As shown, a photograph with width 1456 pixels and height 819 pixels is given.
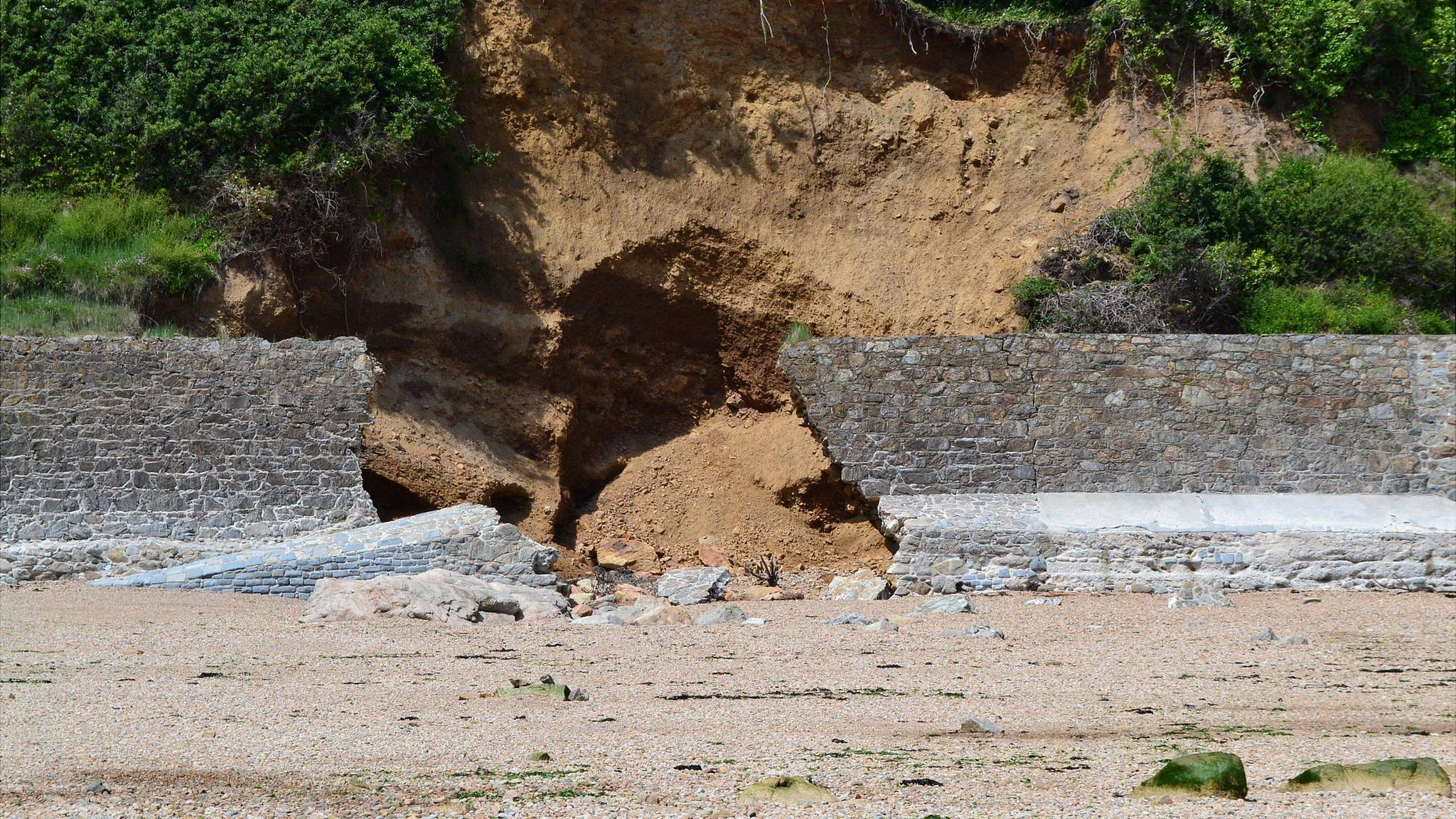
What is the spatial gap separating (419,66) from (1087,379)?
753 centimetres

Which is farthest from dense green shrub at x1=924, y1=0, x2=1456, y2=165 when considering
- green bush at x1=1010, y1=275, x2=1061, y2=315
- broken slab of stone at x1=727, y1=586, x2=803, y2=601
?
broken slab of stone at x1=727, y1=586, x2=803, y2=601

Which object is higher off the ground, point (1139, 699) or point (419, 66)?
point (419, 66)

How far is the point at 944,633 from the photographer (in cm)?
833

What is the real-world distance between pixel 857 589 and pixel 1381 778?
6252mm

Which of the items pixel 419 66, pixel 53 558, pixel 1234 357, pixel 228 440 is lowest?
pixel 53 558

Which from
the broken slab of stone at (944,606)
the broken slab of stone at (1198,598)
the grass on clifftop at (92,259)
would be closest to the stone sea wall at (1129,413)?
the broken slab of stone at (1198,598)

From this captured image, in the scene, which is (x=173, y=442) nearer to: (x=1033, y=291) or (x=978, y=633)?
(x=978, y=633)

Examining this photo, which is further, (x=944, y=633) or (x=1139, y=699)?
(x=944, y=633)

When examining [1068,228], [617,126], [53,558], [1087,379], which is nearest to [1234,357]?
[1087,379]

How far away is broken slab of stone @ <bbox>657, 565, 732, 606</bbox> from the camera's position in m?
10.4

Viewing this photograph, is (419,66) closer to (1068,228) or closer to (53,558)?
(53,558)

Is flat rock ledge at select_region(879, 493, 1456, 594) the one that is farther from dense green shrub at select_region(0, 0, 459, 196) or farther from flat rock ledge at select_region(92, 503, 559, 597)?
dense green shrub at select_region(0, 0, 459, 196)

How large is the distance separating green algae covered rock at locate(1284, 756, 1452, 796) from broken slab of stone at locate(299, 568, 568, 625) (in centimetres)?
562

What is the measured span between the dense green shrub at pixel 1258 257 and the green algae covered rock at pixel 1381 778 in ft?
32.9
